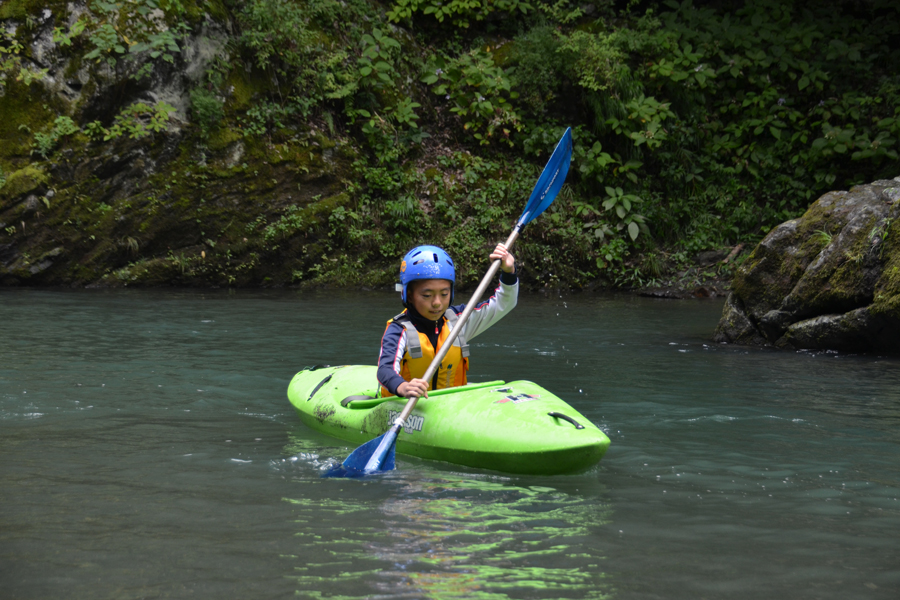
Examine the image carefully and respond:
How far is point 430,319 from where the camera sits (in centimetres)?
419

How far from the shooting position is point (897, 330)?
628cm

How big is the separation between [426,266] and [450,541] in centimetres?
176

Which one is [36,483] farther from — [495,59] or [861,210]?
[495,59]

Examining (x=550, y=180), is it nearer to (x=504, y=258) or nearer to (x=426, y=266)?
(x=504, y=258)

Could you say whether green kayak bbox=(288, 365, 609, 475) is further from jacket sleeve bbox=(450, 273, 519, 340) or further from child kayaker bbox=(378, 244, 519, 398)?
jacket sleeve bbox=(450, 273, 519, 340)

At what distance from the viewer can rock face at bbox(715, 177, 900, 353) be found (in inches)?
250

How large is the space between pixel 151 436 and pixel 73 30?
9.02 meters

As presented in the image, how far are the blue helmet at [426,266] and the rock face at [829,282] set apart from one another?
3.85 meters

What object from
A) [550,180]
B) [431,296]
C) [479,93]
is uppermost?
[479,93]

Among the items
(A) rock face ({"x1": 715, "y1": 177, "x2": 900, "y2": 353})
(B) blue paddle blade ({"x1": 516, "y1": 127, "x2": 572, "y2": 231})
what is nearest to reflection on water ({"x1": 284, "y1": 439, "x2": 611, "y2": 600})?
(B) blue paddle blade ({"x1": 516, "y1": 127, "x2": 572, "y2": 231})

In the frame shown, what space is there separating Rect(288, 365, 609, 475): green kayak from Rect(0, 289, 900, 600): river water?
0.28 feet

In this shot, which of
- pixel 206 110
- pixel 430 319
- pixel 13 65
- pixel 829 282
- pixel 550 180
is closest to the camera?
pixel 430 319

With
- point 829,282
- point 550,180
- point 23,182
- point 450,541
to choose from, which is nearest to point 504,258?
point 550,180

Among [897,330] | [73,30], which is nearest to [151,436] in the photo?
[897,330]
